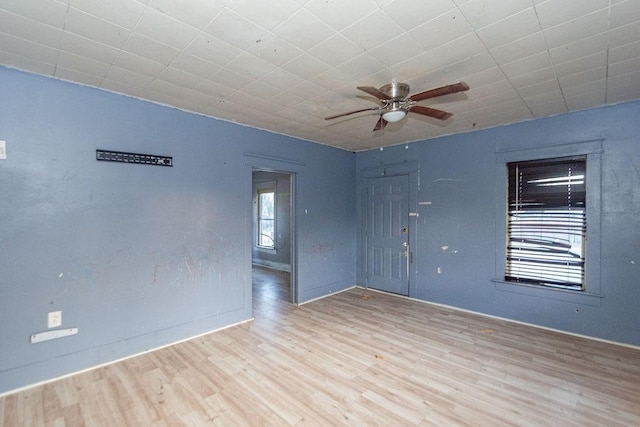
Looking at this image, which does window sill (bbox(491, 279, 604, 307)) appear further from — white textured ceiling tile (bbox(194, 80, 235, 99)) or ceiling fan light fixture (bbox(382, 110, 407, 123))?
white textured ceiling tile (bbox(194, 80, 235, 99))

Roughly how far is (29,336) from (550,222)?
549 centimetres

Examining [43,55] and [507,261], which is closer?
[43,55]

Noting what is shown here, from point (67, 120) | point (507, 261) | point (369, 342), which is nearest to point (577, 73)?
point (507, 261)

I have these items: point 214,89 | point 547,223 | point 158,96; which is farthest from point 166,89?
point 547,223

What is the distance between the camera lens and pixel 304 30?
6.15ft

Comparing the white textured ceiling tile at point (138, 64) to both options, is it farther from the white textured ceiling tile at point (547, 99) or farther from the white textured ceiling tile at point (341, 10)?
the white textured ceiling tile at point (547, 99)

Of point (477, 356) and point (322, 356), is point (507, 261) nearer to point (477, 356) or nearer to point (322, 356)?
point (477, 356)

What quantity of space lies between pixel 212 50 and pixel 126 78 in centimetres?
100

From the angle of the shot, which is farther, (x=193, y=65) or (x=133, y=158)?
(x=133, y=158)

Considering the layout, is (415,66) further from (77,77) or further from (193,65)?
(77,77)

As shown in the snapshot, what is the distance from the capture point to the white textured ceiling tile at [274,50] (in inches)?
78.4

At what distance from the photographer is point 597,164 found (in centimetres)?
322

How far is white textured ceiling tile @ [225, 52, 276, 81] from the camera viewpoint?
7.24 ft

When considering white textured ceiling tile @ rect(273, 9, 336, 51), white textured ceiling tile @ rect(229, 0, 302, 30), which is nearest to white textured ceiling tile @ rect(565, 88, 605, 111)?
white textured ceiling tile @ rect(273, 9, 336, 51)
